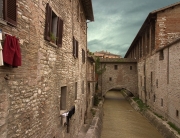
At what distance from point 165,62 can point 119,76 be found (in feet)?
52.2

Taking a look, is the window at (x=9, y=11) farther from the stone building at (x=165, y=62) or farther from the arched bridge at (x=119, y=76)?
the arched bridge at (x=119, y=76)

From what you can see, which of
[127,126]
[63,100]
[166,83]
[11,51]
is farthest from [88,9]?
[11,51]

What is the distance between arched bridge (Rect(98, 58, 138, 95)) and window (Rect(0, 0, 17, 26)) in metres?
28.1

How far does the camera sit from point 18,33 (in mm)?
3934

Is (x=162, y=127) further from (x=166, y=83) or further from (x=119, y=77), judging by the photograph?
(x=119, y=77)

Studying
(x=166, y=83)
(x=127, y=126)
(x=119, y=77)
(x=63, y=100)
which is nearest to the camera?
(x=63, y=100)

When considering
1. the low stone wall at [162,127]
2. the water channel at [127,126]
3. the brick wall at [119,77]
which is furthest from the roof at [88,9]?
the brick wall at [119,77]

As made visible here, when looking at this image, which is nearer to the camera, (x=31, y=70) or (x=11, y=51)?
(x=11, y=51)

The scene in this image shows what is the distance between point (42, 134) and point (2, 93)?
2346 millimetres

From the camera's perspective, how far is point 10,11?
3607 mm

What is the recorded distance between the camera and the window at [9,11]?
3436 millimetres

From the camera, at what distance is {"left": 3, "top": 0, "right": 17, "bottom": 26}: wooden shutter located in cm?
345

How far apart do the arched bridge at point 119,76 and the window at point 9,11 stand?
92.3ft

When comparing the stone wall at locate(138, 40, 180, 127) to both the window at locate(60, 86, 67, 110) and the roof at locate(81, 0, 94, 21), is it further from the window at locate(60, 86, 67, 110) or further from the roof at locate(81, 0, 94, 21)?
the window at locate(60, 86, 67, 110)
